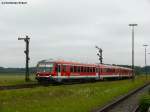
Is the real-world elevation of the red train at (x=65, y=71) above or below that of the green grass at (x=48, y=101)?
above

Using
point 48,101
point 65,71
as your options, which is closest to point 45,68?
point 65,71

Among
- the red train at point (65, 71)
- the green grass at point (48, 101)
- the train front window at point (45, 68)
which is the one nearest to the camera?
the green grass at point (48, 101)

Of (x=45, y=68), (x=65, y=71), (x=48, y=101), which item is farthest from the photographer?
(x=65, y=71)

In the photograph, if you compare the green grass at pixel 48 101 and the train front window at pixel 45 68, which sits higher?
the train front window at pixel 45 68

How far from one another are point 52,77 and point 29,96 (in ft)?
62.1

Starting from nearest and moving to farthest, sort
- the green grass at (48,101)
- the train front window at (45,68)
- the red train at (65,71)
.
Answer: the green grass at (48,101), the red train at (65,71), the train front window at (45,68)

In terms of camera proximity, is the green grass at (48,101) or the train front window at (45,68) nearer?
the green grass at (48,101)

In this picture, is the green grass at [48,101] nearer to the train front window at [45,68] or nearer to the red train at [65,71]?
the red train at [65,71]

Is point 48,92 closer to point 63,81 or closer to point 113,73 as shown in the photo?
point 63,81

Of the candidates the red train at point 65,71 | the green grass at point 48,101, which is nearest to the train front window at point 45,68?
the red train at point 65,71

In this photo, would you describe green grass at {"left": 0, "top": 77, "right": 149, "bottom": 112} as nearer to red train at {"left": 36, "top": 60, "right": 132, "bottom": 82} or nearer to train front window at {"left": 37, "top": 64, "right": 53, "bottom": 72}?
red train at {"left": 36, "top": 60, "right": 132, "bottom": 82}

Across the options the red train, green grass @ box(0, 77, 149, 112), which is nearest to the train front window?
the red train

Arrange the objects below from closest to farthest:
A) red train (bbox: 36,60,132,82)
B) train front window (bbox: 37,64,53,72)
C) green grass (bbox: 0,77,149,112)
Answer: green grass (bbox: 0,77,149,112) → red train (bbox: 36,60,132,82) → train front window (bbox: 37,64,53,72)

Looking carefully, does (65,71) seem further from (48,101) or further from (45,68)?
(48,101)
